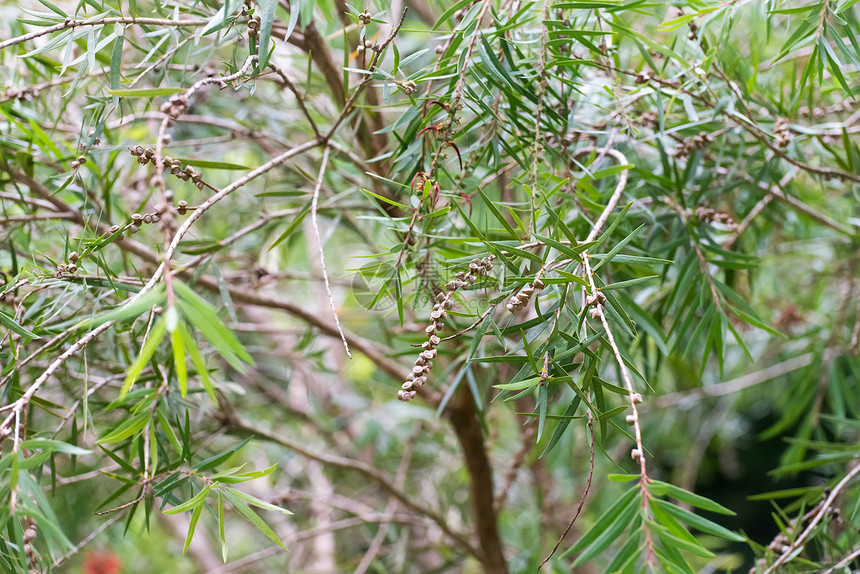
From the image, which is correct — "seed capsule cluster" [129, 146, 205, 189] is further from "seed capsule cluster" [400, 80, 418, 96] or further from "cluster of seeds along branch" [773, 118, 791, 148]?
"cluster of seeds along branch" [773, 118, 791, 148]

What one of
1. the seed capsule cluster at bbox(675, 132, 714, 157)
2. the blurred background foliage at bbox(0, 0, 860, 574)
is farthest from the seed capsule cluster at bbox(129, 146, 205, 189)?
the seed capsule cluster at bbox(675, 132, 714, 157)

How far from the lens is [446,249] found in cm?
38

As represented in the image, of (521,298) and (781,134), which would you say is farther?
(781,134)

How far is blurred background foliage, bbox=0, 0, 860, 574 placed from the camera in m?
0.29

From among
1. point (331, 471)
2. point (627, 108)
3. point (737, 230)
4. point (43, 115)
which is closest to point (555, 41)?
point (627, 108)

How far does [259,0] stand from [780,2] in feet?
1.13

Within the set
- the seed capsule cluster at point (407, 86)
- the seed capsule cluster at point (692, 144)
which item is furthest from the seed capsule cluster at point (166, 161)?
the seed capsule cluster at point (692, 144)

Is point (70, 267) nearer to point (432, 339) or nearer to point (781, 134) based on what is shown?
point (432, 339)

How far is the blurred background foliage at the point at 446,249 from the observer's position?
294 millimetres

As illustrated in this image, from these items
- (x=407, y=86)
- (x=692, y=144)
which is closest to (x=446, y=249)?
(x=407, y=86)

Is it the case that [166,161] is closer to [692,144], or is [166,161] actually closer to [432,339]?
[432,339]

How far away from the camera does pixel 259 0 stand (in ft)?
0.93

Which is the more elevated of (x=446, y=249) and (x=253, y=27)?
(x=253, y=27)

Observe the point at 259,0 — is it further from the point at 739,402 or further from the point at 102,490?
the point at 739,402
